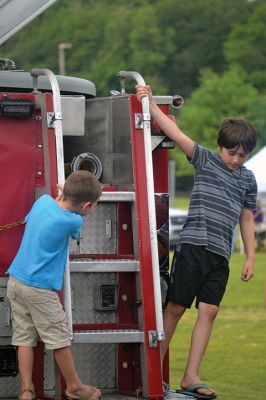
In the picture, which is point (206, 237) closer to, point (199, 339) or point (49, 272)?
point (199, 339)

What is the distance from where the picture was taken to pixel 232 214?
735 cm

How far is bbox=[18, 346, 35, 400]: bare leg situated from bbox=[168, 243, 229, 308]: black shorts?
3.61 ft

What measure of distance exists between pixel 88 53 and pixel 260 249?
6160 centimetres

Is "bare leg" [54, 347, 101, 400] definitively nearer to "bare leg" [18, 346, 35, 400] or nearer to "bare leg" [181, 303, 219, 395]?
"bare leg" [18, 346, 35, 400]

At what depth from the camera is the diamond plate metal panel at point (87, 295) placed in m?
7.03

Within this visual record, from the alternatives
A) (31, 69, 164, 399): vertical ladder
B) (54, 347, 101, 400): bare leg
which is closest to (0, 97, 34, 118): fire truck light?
(31, 69, 164, 399): vertical ladder

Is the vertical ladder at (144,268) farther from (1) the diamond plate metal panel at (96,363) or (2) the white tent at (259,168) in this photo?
(2) the white tent at (259,168)

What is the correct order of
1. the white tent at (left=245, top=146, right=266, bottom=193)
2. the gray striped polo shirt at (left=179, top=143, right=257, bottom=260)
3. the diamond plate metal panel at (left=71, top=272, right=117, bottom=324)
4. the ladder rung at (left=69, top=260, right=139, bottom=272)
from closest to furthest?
the ladder rung at (left=69, top=260, right=139, bottom=272)
the diamond plate metal panel at (left=71, top=272, right=117, bottom=324)
the gray striped polo shirt at (left=179, top=143, right=257, bottom=260)
the white tent at (left=245, top=146, right=266, bottom=193)

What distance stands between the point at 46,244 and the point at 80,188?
1.17 ft

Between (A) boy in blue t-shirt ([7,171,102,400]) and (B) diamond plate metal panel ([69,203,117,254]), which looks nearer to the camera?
(A) boy in blue t-shirt ([7,171,102,400])

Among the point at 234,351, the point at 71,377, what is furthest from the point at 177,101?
the point at 234,351

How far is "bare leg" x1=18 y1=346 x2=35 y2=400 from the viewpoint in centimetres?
655

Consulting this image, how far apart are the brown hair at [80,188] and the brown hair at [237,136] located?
1.11m

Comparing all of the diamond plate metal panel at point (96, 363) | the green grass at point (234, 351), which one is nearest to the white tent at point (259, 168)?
the green grass at point (234, 351)
